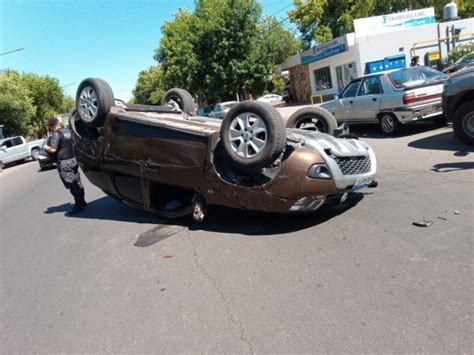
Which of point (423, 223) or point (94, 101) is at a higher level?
point (94, 101)

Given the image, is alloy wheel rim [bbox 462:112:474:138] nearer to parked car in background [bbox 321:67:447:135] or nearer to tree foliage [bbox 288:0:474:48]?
parked car in background [bbox 321:67:447:135]

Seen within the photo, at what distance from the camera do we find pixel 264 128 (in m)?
4.35

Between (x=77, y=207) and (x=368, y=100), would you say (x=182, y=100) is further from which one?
(x=368, y=100)

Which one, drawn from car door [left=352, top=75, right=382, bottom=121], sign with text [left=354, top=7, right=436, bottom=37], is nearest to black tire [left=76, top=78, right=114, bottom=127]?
car door [left=352, top=75, right=382, bottom=121]

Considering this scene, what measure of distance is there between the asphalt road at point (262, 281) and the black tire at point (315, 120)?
115cm

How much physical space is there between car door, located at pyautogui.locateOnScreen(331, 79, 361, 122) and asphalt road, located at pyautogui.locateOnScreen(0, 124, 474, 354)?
5247 mm

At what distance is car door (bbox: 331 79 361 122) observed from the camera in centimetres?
1119

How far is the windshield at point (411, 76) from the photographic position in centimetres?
984

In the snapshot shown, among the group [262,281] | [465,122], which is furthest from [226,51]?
[262,281]

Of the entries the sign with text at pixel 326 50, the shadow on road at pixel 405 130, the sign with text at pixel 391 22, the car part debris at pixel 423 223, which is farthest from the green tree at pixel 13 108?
the car part debris at pixel 423 223

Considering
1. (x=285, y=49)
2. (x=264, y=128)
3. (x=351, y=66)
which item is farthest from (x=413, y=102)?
(x=285, y=49)

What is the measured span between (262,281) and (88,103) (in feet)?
13.0

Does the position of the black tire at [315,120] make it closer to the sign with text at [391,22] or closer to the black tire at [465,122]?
the black tire at [465,122]

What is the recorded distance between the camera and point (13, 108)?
3781 cm
